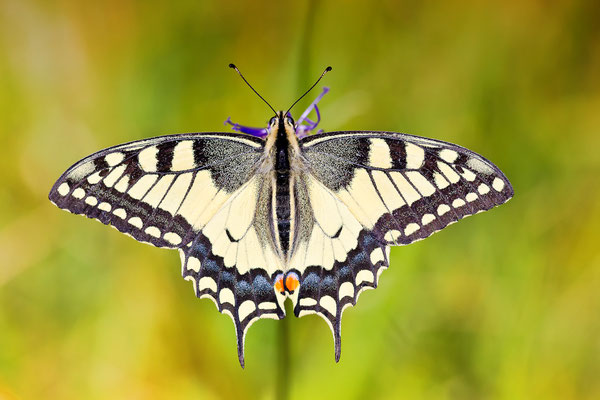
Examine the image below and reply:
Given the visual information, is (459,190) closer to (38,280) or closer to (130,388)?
(130,388)

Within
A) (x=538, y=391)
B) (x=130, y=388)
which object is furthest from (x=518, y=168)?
(x=130, y=388)

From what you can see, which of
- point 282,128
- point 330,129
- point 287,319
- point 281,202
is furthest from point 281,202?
point 330,129

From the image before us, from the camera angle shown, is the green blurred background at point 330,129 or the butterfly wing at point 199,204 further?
the green blurred background at point 330,129

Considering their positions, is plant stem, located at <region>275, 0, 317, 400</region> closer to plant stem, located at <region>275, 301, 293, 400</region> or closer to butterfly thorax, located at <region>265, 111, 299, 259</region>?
plant stem, located at <region>275, 301, 293, 400</region>

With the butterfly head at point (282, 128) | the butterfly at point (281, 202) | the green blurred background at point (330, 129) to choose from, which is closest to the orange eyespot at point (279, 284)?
the butterfly at point (281, 202)

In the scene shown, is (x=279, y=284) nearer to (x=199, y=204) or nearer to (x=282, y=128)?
(x=199, y=204)

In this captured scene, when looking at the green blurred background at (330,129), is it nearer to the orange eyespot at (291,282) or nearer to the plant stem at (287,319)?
the plant stem at (287,319)
